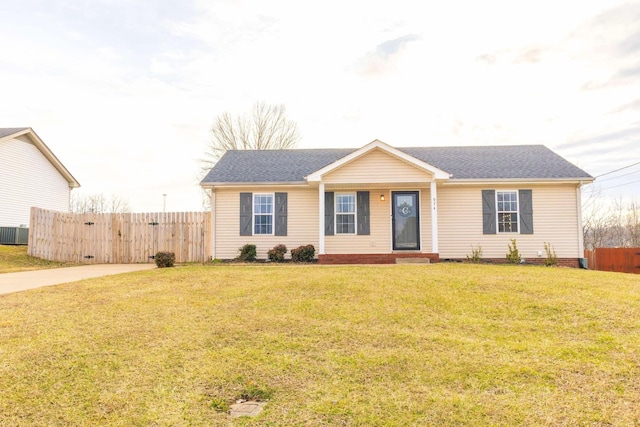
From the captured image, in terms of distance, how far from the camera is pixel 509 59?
13.3m

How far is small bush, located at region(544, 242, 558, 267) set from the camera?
47.0 feet

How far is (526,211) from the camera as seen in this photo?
14789 millimetres

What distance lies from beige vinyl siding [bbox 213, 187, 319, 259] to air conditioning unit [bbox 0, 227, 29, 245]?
12767 millimetres

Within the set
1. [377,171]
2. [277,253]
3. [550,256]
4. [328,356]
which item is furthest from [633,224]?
[328,356]

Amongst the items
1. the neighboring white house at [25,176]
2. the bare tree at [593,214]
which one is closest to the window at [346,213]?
the neighboring white house at [25,176]

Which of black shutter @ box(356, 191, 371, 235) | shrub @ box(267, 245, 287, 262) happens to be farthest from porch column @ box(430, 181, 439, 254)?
shrub @ box(267, 245, 287, 262)

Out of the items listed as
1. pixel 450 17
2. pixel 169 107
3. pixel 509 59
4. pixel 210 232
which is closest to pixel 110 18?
pixel 169 107

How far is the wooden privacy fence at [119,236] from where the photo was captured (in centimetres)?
1605

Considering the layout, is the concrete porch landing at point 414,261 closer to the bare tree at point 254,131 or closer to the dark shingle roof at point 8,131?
the bare tree at point 254,131

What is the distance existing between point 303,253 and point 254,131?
56.9ft

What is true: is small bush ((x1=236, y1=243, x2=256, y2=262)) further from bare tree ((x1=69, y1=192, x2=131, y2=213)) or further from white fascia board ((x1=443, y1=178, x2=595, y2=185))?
bare tree ((x1=69, y1=192, x2=131, y2=213))

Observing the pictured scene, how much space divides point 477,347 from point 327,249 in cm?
1025

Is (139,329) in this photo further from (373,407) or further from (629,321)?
(629,321)

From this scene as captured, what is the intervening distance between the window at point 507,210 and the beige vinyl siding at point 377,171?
3218 mm
